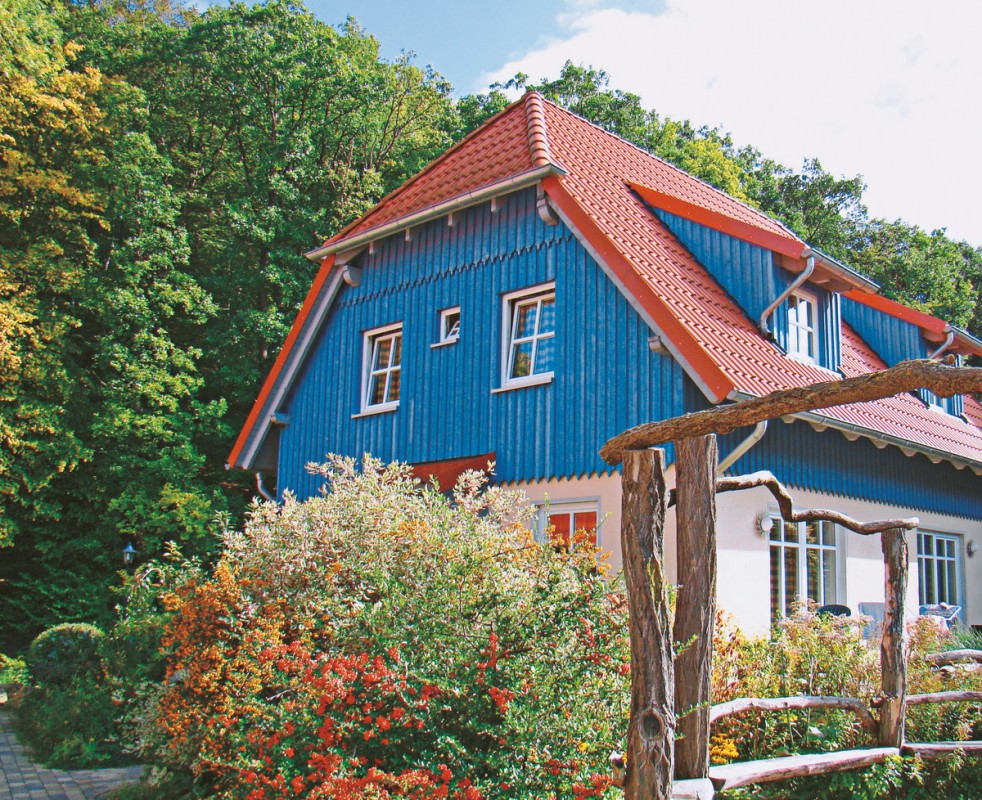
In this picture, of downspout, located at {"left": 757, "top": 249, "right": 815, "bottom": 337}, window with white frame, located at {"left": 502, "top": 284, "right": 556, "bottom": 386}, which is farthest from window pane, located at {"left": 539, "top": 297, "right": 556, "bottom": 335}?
downspout, located at {"left": 757, "top": 249, "right": 815, "bottom": 337}

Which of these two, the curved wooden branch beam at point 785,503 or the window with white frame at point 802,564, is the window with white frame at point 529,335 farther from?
the curved wooden branch beam at point 785,503

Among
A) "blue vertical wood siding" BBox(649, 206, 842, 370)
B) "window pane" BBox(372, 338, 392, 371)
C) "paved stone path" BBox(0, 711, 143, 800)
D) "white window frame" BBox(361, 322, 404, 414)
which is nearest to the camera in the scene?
"paved stone path" BBox(0, 711, 143, 800)

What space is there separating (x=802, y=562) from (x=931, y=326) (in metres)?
5.63

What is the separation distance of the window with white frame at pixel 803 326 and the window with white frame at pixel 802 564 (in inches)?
90.4

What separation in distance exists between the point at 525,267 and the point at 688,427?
8564 millimetres

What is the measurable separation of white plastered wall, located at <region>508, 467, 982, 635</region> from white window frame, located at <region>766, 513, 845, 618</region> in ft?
0.13

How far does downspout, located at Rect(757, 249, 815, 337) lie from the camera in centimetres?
1193

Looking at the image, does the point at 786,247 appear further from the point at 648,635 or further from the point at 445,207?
the point at 648,635

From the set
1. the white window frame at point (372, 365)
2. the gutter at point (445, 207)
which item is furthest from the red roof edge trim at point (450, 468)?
the gutter at point (445, 207)

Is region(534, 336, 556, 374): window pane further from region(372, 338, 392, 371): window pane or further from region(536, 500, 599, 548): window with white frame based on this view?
region(372, 338, 392, 371): window pane

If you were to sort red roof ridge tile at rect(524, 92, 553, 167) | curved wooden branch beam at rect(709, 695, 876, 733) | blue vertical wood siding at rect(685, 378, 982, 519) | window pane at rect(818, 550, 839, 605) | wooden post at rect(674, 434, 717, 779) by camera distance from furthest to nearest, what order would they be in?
window pane at rect(818, 550, 839, 605) < red roof ridge tile at rect(524, 92, 553, 167) < blue vertical wood siding at rect(685, 378, 982, 519) < curved wooden branch beam at rect(709, 695, 876, 733) < wooden post at rect(674, 434, 717, 779)

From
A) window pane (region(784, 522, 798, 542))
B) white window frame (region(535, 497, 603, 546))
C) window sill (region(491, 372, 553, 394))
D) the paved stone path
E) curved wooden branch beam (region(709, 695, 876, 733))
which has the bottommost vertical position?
the paved stone path

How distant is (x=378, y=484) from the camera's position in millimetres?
9117

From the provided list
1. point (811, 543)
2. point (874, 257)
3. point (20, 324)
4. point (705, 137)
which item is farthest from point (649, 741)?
point (705, 137)
